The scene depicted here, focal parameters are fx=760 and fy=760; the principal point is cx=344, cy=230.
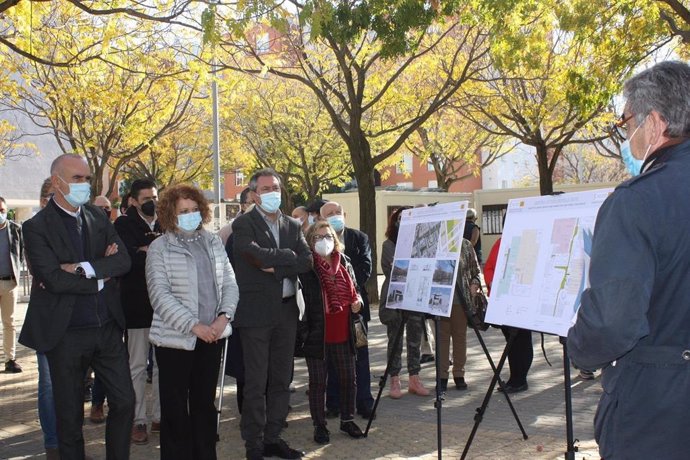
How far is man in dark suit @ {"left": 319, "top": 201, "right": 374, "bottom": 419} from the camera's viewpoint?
7566 millimetres

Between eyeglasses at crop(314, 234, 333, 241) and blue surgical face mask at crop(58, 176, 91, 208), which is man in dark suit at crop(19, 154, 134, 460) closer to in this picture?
blue surgical face mask at crop(58, 176, 91, 208)

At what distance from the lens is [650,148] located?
2820 millimetres

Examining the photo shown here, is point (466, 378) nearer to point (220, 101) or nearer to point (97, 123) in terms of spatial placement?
point (97, 123)

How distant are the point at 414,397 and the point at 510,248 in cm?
354

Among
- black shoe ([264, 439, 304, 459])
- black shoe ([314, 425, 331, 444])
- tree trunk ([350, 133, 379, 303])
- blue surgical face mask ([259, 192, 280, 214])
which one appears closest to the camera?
black shoe ([264, 439, 304, 459])

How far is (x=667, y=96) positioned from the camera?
9.05 ft

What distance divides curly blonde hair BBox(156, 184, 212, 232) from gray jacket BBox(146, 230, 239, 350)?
111mm

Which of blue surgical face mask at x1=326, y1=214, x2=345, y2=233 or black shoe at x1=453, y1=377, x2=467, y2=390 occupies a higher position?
blue surgical face mask at x1=326, y1=214, x2=345, y2=233

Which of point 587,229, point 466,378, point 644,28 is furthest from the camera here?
point 644,28

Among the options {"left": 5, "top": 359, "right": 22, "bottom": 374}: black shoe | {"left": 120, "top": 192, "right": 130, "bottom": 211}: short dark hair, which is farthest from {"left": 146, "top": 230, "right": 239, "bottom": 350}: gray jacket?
{"left": 5, "top": 359, "right": 22, "bottom": 374}: black shoe

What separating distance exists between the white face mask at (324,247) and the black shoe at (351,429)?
1.55 meters

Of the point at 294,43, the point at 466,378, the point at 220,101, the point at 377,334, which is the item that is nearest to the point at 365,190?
the point at 294,43

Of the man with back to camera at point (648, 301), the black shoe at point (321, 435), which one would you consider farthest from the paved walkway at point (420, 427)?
the man with back to camera at point (648, 301)

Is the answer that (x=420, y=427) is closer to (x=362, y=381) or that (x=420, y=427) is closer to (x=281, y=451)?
(x=362, y=381)
